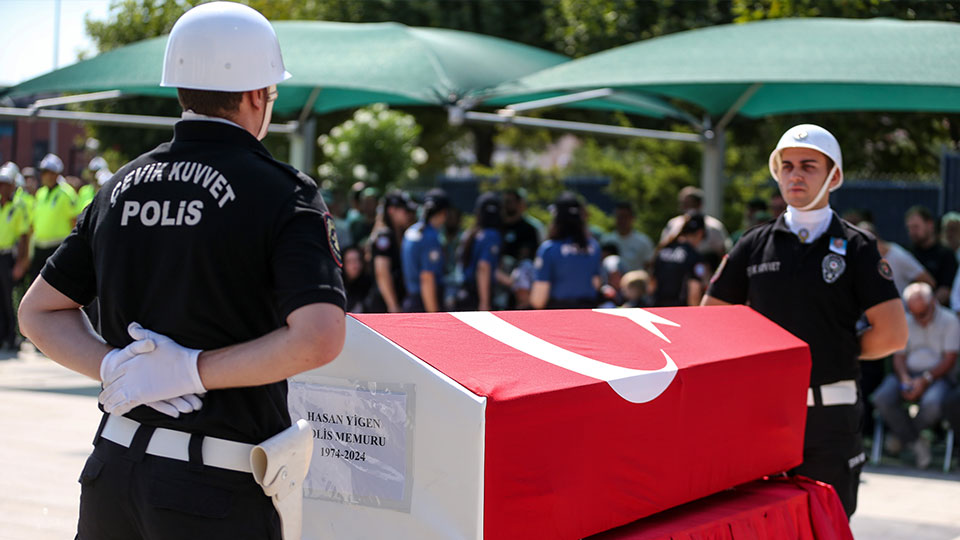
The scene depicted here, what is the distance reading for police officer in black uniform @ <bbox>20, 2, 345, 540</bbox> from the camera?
2.12m

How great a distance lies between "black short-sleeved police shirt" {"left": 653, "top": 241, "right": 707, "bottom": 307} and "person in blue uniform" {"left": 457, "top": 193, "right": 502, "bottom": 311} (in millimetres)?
1391

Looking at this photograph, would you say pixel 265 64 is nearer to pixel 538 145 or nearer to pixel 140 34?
pixel 140 34

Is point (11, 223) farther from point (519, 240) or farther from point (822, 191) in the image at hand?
point (822, 191)

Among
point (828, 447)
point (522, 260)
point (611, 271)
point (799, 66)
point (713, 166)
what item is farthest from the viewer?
point (713, 166)

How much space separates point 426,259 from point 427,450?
6.95 m

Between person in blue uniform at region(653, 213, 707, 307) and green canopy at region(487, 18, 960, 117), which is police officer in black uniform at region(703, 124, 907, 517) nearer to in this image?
green canopy at region(487, 18, 960, 117)

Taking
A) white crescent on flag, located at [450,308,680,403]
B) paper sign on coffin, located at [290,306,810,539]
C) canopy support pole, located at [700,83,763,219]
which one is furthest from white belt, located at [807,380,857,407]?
canopy support pole, located at [700,83,763,219]

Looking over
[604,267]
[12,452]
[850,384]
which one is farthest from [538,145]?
[850,384]

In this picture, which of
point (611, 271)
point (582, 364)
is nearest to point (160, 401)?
point (582, 364)

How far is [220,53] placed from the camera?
2.22 metres

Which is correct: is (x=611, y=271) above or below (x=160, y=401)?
below

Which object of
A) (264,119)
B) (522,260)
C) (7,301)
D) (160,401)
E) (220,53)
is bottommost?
(7,301)

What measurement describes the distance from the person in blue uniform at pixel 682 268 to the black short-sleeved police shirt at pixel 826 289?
4506mm

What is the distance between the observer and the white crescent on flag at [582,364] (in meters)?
2.80
